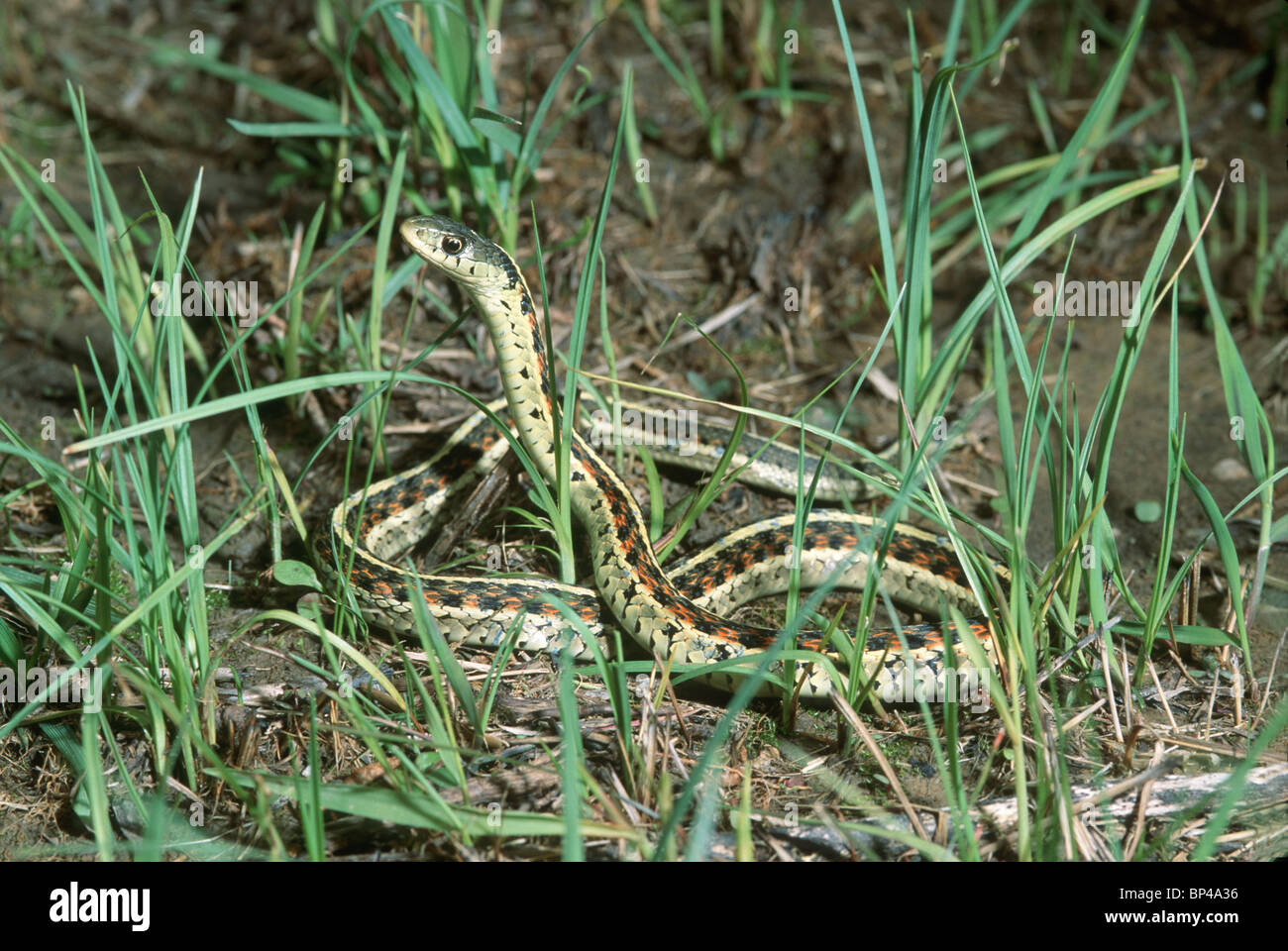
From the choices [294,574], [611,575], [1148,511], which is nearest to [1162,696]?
[1148,511]

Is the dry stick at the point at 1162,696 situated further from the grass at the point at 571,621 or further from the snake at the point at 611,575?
the snake at the point at 611,575

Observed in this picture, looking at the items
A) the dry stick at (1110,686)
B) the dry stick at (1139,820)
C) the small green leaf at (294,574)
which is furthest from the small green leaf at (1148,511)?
the small green leaf at (294,574)

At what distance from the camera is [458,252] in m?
4.07

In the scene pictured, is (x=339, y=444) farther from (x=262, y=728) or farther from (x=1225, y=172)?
(x=1225, y=172)

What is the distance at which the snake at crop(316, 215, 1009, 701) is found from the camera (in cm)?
397

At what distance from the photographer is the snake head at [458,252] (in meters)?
4.05

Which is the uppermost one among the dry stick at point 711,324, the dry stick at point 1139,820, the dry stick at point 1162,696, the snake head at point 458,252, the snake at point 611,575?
the dry stick at point 711,324

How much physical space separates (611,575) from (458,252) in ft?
4.67

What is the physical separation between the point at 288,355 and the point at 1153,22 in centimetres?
693

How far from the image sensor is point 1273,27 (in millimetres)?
7504

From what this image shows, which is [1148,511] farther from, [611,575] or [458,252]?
[458,252]

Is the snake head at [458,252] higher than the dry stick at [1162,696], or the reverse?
the snake head at [458,252]

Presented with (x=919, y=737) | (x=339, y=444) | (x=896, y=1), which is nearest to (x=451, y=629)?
(x=339, y=444)

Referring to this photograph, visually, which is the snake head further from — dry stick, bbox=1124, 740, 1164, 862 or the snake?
dry stick, bbox=1124, 740, 1164, 862
